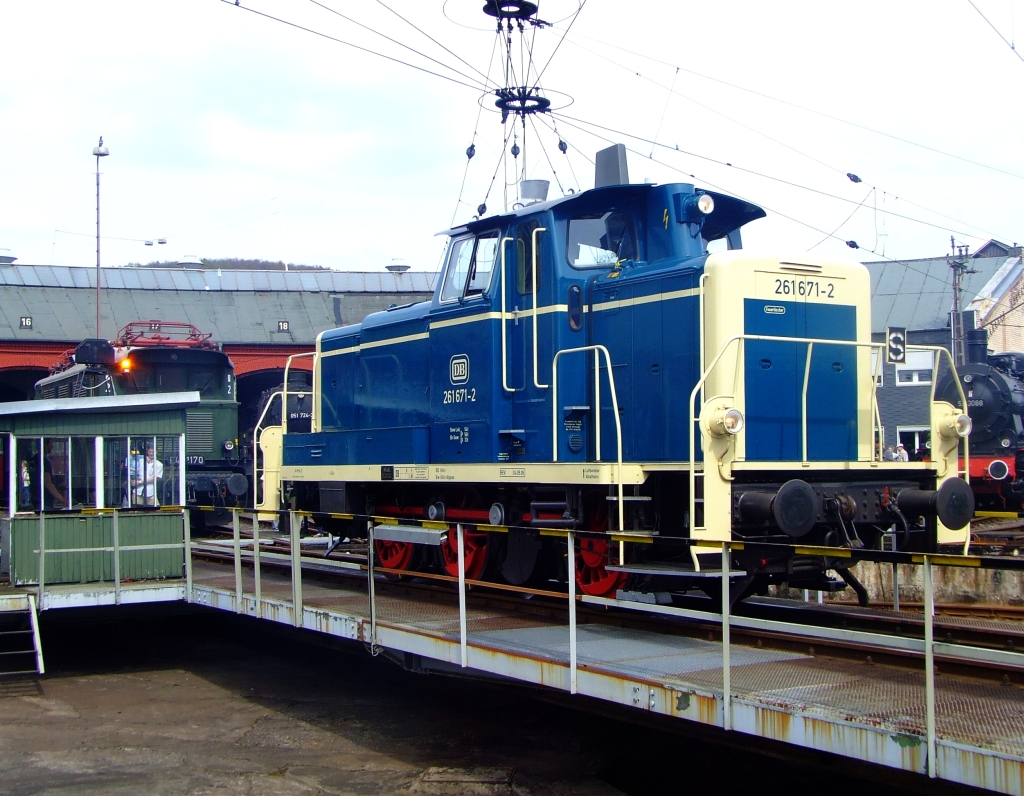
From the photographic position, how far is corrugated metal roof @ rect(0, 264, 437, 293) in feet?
125

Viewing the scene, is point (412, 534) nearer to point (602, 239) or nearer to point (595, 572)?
point (595, 572)

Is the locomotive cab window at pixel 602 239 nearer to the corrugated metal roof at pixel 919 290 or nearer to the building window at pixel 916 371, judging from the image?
the building window at pixel 916 371

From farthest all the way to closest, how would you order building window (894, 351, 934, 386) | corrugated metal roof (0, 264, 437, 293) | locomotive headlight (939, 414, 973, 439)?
corrugated metal roof (0, 264, 437, 293), building window (894, 351, 934, 386), locomotive headlight (939, 414, 973, 439)

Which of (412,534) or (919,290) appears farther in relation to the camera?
(919,290)

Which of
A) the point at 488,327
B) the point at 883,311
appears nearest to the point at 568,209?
the point at 488,327

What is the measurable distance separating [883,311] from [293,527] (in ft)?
108

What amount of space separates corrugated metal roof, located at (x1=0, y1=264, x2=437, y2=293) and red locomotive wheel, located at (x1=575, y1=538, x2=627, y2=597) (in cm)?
3082

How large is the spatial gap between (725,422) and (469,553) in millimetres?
3806

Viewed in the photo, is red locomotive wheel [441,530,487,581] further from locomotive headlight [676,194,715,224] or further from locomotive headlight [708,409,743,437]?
locomotive headlight [676,194,715,224]

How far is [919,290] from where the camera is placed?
37500 millimetres

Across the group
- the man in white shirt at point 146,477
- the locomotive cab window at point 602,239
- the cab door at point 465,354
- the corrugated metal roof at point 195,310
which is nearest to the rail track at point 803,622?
the cab door at point 465,354

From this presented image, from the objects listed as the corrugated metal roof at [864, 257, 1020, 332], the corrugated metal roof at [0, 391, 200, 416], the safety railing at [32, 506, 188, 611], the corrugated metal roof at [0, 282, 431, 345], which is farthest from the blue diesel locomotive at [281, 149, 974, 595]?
the corrugated metal roof at [864, 257, 1020, 332]

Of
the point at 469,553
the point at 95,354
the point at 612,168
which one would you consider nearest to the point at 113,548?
the point at 469,553

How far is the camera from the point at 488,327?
31.1ft
